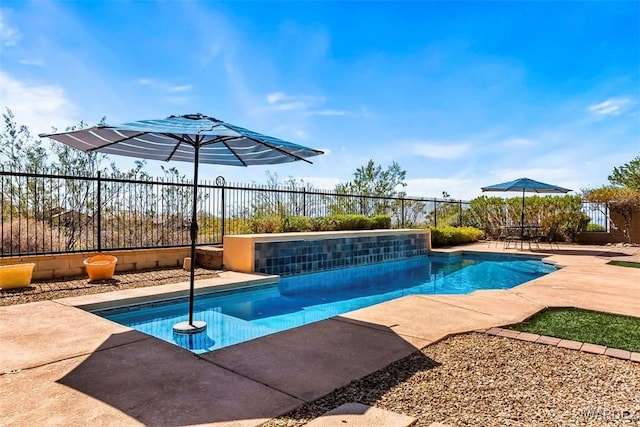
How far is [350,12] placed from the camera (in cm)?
872

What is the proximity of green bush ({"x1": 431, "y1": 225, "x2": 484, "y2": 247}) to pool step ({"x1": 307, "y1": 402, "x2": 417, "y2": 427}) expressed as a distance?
12.1 meters

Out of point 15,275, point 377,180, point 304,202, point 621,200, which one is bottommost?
point 15,275

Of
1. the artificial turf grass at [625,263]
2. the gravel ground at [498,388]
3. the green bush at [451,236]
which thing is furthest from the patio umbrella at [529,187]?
the gravel ground at [498,388]

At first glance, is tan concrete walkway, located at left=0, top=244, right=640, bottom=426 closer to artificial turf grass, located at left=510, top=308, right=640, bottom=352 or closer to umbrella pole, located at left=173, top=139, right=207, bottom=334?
artificial turf grass, located at left=510, top=308, right=640, bottom=352

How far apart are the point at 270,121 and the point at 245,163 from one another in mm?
6427

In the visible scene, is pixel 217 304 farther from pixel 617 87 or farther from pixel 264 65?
pixel 617 87

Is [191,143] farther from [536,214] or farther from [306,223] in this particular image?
[536,214]

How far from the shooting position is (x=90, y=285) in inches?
242

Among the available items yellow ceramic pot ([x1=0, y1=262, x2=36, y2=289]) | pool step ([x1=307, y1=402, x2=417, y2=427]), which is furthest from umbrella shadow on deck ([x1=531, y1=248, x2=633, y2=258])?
yellow ceramic pot ([x1=0, y1=262, x2=36, y2=289])

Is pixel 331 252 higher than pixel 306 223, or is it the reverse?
pixel 306 223

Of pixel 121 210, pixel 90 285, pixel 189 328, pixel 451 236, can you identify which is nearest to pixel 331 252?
pixel 121 210

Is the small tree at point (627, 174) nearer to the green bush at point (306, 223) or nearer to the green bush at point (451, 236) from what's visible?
the green bush at point (451, 236)

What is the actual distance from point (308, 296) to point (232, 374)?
4005 millimetres

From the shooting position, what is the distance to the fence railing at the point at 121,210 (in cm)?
741
